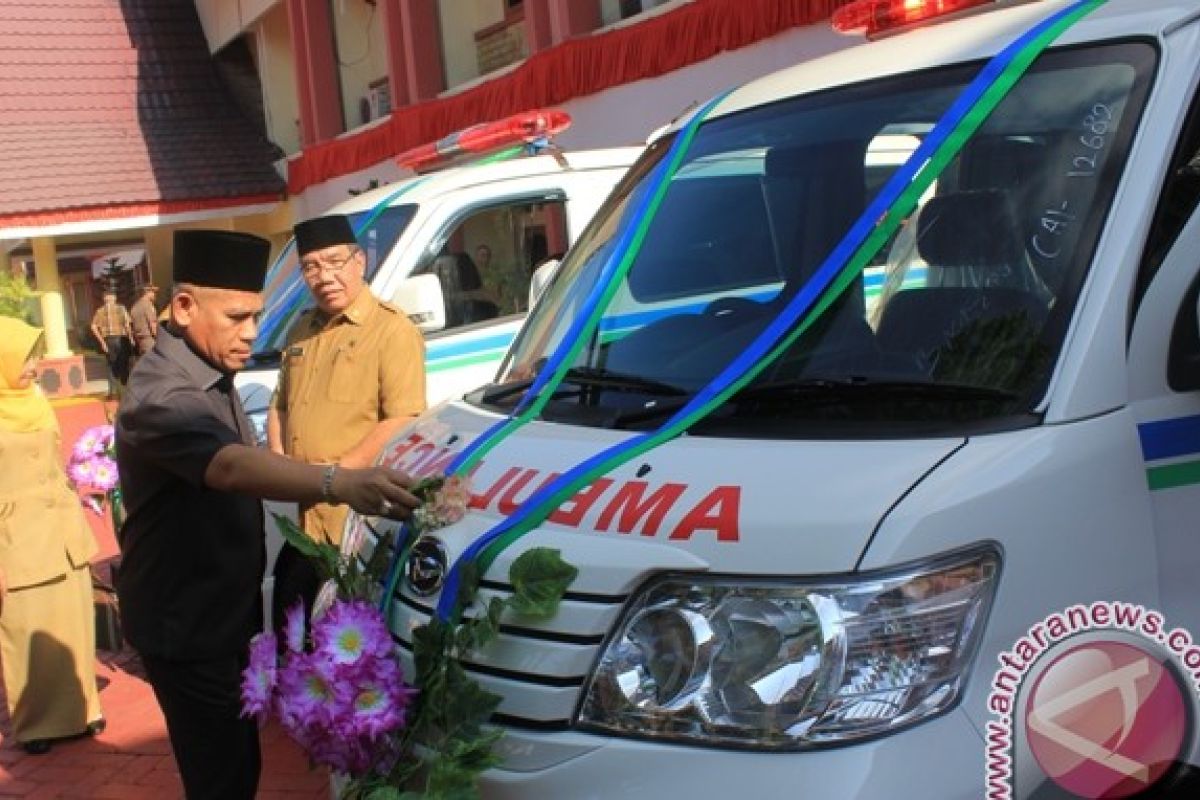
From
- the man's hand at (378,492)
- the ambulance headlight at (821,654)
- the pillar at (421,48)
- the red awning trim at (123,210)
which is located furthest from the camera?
the red awning trim at (123,210)

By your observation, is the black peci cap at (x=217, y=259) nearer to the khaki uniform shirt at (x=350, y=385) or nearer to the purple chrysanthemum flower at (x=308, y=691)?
the purple chrysanthemum flower at (x=308, y=691)

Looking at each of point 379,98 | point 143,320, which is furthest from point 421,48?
point 143,320

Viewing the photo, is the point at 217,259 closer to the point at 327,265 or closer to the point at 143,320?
the point at 327,265

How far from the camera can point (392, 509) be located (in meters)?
2.60

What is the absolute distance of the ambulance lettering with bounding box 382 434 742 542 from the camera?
2086 millimetres

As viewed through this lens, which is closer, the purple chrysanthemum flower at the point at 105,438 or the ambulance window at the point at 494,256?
the ambulance window at the point at 494,256

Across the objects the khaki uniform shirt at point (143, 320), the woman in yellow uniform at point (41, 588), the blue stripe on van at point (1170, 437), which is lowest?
the woman in yellow uniform at point (41, 588)

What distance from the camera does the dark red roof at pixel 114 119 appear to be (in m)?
18.8

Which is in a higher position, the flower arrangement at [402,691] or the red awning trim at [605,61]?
the red awning trim at [605,61]

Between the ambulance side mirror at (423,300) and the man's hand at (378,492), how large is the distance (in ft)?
9.11

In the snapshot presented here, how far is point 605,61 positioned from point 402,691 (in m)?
9.25

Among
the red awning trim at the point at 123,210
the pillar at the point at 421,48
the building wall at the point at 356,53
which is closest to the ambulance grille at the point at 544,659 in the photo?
the pillar at the point at 421,48

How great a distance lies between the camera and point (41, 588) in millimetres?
5398

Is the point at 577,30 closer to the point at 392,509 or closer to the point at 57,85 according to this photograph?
the point at 392,509
